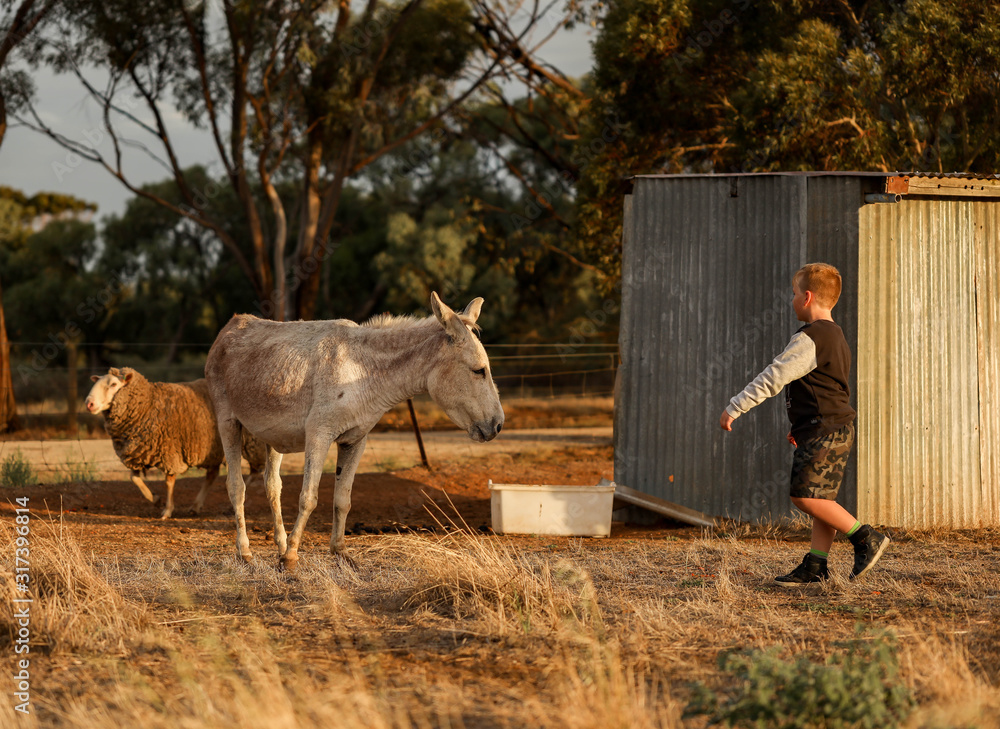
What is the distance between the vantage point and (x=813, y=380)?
17.6 ft

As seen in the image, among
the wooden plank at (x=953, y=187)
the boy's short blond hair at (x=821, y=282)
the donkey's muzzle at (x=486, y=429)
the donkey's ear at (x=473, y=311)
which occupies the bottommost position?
the donkey's muzzle at (x=486, y=429)

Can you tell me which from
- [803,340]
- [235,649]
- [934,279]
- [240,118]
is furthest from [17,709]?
[240,118]

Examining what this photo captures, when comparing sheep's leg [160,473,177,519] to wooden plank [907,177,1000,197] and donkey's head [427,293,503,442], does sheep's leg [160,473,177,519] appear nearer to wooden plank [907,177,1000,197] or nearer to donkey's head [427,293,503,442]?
donkey's head [427,293,503,442]

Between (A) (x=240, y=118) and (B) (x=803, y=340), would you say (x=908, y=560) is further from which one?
(A) (x=240, y=118)

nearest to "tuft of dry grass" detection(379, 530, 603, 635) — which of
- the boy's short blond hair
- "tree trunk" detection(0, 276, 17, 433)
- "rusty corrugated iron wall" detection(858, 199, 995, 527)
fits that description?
the boy's short blond hair

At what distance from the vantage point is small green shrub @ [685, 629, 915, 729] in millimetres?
3033

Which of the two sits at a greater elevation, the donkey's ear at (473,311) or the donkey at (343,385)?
the donkey's ear at (473,311)

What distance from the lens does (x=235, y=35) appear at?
2186cm

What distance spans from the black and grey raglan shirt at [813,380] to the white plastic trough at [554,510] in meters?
2.92

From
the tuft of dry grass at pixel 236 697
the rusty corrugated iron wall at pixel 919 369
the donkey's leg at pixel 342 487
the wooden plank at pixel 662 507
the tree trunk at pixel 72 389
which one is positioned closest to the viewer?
the tuft of dry grass at pixel 236 697

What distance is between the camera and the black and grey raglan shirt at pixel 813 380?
17.1 ft

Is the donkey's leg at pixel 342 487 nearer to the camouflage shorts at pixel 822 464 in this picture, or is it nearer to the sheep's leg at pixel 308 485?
the sheep's leg at pixel 308 485

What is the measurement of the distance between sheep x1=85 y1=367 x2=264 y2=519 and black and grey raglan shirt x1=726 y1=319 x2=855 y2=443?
235 inches

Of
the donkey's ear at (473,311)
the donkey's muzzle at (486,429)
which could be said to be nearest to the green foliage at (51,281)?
the donkey's ear at (473,311)
